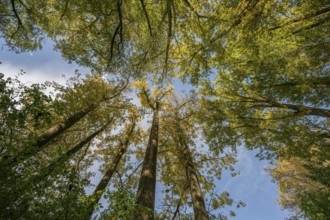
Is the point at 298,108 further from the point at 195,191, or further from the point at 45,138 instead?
the point at 45,138

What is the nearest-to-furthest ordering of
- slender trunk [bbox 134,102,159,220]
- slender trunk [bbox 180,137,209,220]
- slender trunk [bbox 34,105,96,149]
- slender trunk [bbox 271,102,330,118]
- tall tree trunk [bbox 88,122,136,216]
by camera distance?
slender trunk [bbox 134,102,159,220], slender trunk [bbox 180,137,209,220], slender trunk [bbox 34,105,96,149], slender trunk [bbox 271,102,330,118], tall tree trunk [bbox 88,122,136,216]

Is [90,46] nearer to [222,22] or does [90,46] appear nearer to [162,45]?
[162,45]

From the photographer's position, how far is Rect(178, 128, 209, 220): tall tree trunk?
20.6 feet

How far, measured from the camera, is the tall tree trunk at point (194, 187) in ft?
20.6

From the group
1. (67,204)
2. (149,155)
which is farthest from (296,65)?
(67,204)

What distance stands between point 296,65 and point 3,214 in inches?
396

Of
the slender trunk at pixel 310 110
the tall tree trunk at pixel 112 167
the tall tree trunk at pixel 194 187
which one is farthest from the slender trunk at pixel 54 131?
the slender trunk at pixel 310 110

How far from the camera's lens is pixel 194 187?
25.0 feet

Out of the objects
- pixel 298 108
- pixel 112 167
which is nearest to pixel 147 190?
pixel 112 167

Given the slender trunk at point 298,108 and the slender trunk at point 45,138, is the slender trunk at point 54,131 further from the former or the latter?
the slender trunk at point 298,108

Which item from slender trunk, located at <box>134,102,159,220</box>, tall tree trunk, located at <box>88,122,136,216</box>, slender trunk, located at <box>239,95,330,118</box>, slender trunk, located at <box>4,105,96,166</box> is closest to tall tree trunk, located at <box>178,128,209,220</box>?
slender trunk, located at <box>134,102,159,220</box>

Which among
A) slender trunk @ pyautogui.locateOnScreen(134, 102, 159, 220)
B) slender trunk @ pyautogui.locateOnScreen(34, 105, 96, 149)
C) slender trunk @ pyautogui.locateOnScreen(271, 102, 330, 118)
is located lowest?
slender trunk @ pyautogui.locateOnScreen(134, 102, 159, 220)

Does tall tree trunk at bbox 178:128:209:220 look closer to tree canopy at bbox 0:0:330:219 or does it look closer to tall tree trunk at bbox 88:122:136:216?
tree canopy at bbox 0:0:330:219

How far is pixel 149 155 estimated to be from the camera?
756 centimetres
